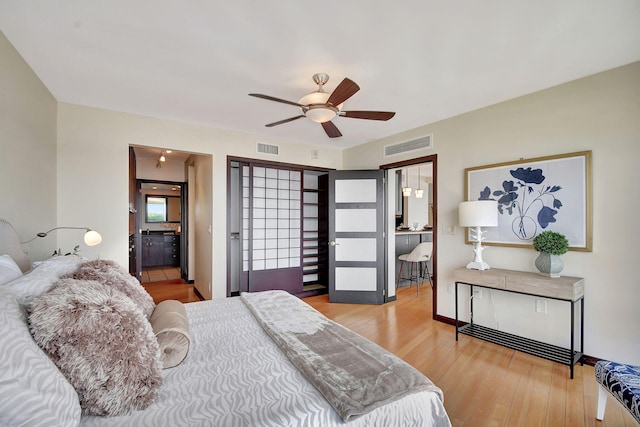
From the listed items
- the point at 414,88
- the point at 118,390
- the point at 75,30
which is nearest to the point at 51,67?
the point at 75,30

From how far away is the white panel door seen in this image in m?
4.35

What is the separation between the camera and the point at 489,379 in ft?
7.38

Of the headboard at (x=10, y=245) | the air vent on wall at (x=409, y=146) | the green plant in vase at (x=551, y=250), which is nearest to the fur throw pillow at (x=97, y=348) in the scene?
the headboard at (x=10, y=245)

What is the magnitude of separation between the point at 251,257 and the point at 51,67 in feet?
9.66

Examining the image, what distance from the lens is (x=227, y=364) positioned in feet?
4.23

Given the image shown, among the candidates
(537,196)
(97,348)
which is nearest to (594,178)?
(537,196)

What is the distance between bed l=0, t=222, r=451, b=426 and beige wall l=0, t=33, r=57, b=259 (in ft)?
2.13

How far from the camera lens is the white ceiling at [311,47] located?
170 cm

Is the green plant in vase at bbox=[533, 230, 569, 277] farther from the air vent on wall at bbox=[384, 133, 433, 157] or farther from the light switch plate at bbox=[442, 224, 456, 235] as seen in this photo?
the air vent on wall at bbox=[384, 133, 433, 157]

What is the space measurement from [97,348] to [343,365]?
0.94m

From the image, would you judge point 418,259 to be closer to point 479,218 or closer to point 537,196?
point 479,218

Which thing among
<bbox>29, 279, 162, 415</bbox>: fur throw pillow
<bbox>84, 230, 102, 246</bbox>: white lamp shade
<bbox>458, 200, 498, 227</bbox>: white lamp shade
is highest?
<bbox>458, 200, 498, 227</bbox>: white lamp shade

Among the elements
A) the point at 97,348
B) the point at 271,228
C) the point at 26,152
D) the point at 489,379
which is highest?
the point at 26,152

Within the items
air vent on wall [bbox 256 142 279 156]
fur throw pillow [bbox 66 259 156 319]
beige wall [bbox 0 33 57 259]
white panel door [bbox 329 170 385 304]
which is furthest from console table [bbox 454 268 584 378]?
beige wall [bbox 0 33 57 259]
